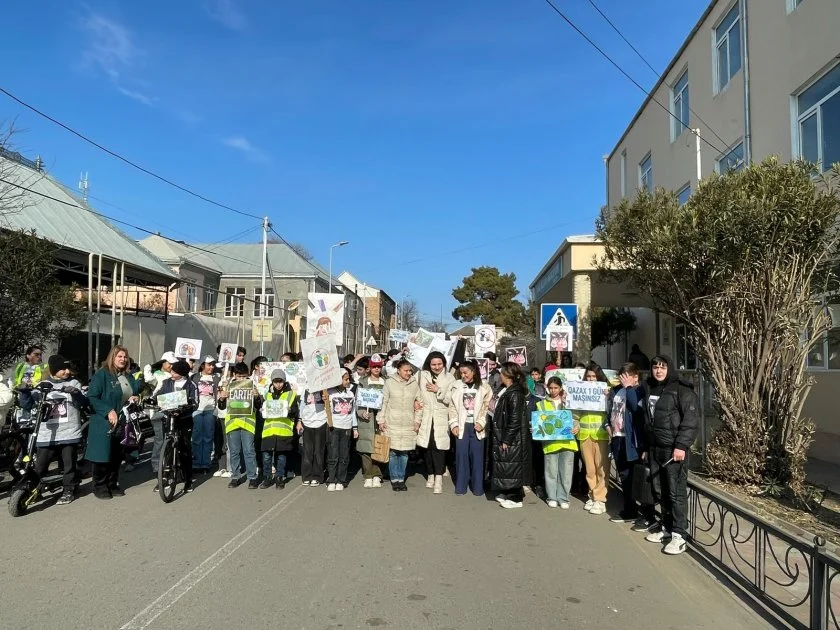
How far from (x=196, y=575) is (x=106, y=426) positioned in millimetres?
3383

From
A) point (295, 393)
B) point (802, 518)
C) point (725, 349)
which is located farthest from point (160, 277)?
point (802, 518)

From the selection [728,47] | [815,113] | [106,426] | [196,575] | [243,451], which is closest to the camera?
[196,575]

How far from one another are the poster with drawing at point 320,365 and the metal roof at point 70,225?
9.30 m

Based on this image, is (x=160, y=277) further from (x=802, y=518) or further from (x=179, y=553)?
(x=802, y=518)

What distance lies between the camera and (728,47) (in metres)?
16.0

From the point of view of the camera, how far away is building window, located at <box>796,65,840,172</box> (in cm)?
1116

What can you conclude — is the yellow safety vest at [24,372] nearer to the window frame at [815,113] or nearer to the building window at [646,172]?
the window frame at [815,113]

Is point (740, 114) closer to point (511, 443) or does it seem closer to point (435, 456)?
point (511, 443)

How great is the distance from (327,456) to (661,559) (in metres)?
4.58

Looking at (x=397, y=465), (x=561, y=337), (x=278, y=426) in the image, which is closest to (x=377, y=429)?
(x=397, y=465)

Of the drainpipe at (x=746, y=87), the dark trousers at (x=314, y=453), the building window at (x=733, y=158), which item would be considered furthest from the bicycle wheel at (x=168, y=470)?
the drainpipe at (x=746, y=87)

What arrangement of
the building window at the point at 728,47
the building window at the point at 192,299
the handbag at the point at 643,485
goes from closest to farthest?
the handbag at the point at 643,485, the building window at the point at 728,47, the building window at the point at 192,299

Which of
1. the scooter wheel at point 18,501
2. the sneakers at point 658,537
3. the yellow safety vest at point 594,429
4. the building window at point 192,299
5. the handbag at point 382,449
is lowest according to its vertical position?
the sneakers at point 658,537

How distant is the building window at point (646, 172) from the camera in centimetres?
2239
